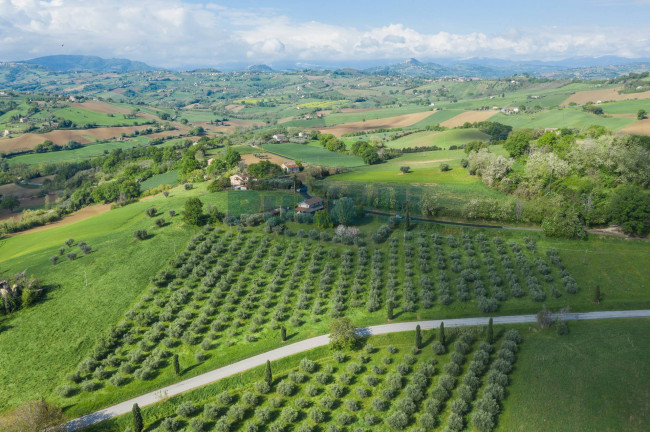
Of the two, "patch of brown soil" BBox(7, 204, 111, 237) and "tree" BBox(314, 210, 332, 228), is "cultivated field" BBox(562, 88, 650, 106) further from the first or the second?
"patch of brown soil" BBox(7, 204, 111, 237)

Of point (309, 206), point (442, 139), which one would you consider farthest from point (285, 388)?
point (442, 139)

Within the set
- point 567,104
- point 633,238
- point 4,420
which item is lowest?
point 4,420

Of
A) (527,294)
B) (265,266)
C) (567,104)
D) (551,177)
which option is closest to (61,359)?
(265,266)

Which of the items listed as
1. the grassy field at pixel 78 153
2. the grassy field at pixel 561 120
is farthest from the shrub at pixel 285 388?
the grassy field at pixel 78 153

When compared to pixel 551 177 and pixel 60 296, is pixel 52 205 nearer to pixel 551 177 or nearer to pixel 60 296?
pixel 60 296

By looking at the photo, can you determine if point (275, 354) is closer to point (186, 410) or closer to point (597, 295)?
point (186, 410)

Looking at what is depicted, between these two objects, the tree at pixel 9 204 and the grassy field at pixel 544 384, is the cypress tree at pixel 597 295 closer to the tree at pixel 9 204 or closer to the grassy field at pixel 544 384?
the grassy field at pixel 544 384
